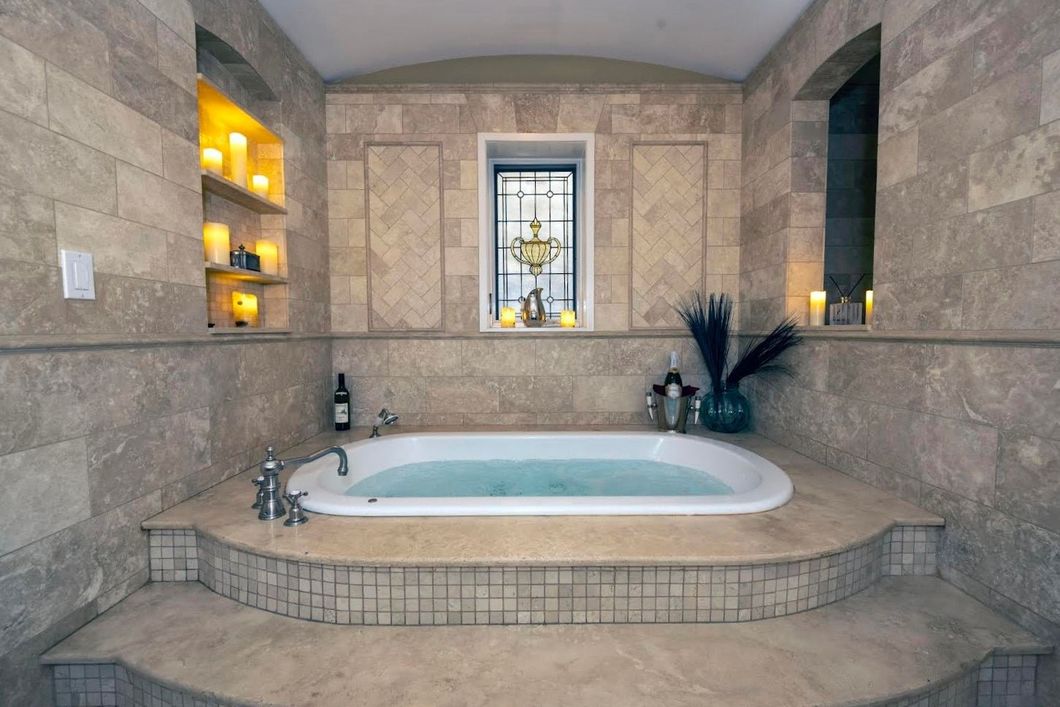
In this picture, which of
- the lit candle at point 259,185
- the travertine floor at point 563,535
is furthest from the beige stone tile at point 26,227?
the lit candle at point 259,185

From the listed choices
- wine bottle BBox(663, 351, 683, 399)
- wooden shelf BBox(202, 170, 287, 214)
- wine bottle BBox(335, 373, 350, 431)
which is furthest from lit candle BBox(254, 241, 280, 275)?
wine bottle BBox(663, 351, 683, 399)

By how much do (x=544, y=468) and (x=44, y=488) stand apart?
184 cm

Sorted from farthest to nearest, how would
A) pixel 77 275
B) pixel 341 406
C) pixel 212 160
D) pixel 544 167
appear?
1. pixel 544 167
2. pixel 341 406
3. pixel 212 160
4. pixel 77 275

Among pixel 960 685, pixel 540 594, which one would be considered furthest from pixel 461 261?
pixel 960 685

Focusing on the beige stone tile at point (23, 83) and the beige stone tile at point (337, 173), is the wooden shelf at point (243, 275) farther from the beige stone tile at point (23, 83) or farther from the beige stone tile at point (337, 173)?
the beige stone tile at point (337, 173)

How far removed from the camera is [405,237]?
9.51 ft

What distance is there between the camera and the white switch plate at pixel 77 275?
1.24 m

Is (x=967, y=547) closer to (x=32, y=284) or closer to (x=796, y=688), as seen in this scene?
(x=796, y=688)

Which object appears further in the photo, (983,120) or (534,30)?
(534,30)

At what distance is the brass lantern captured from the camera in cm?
325

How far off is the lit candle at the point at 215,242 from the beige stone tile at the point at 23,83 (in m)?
0.68

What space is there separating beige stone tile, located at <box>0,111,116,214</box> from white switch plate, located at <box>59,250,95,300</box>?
146mm

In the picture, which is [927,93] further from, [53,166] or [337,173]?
[337,173]

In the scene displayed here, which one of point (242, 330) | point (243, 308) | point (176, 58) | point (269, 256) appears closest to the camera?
point (176, 58)
